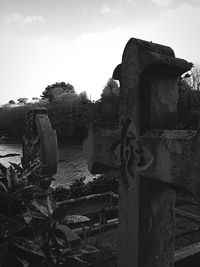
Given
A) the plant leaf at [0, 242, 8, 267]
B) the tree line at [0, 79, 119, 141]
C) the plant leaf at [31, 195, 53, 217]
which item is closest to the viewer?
the plant leaf at [0, 242, 8, 267]

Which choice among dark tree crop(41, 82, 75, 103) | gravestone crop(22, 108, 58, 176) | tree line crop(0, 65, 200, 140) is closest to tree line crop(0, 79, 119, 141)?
tree line crop(0, 65, 200, 140)

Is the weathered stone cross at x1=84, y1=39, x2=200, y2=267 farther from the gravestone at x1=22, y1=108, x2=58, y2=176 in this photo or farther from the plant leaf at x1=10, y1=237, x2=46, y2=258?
the gravestone at x1=22, y1=108, x2=58, y2=176

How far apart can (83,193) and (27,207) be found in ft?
25.6

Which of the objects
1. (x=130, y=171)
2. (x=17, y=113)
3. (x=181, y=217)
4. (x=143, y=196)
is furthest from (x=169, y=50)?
(x=17, y=113)

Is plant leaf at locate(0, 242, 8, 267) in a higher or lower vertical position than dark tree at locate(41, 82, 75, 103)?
lower

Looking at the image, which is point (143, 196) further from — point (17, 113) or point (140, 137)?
point (17, 113)

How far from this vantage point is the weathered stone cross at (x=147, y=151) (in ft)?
6.44

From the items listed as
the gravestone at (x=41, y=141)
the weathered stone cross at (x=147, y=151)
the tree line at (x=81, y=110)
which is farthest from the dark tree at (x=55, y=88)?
the weathered stone cross at (x=147, y=151)

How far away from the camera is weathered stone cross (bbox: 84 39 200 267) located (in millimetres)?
Answer: 1964

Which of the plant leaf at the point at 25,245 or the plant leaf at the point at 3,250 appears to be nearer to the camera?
the plant leaf at the point at 3,250

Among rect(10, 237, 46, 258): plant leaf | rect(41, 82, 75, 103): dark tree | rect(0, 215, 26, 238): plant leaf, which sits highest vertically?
rect(41, 82, 75, 103): dark tree

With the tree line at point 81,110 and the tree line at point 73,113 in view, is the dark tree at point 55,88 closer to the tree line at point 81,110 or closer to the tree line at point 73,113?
the tree line at point 81,110

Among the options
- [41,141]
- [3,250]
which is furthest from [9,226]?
[41,141]

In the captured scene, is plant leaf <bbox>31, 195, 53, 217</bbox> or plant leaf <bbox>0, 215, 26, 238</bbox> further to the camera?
plant leaf <bbox>31, 195, 53, 217</bbox>
